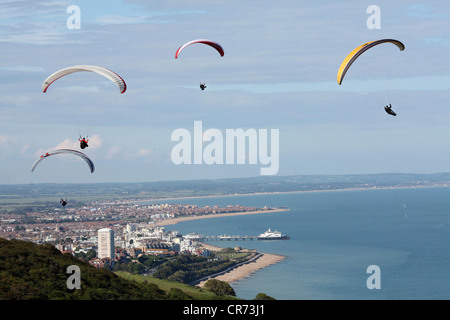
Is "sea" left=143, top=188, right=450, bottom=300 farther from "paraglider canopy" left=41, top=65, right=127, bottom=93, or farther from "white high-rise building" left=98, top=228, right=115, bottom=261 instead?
"paraglider canopy" left=41, top=65, right=127, bottom=93

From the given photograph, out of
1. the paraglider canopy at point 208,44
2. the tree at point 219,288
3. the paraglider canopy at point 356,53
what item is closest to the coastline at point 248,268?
the tree at point 219,288

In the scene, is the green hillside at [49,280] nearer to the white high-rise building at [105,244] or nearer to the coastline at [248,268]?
the coastline at [248,268]

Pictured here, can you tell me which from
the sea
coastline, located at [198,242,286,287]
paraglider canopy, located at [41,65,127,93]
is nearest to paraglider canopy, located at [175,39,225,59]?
paraglider canopy, located at [41,65,127,93]

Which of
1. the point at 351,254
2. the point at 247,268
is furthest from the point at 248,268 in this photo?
the point at 351,254

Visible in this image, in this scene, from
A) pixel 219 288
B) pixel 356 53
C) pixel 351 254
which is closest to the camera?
pixel 356 53

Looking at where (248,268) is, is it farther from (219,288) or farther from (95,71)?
(95,71)
